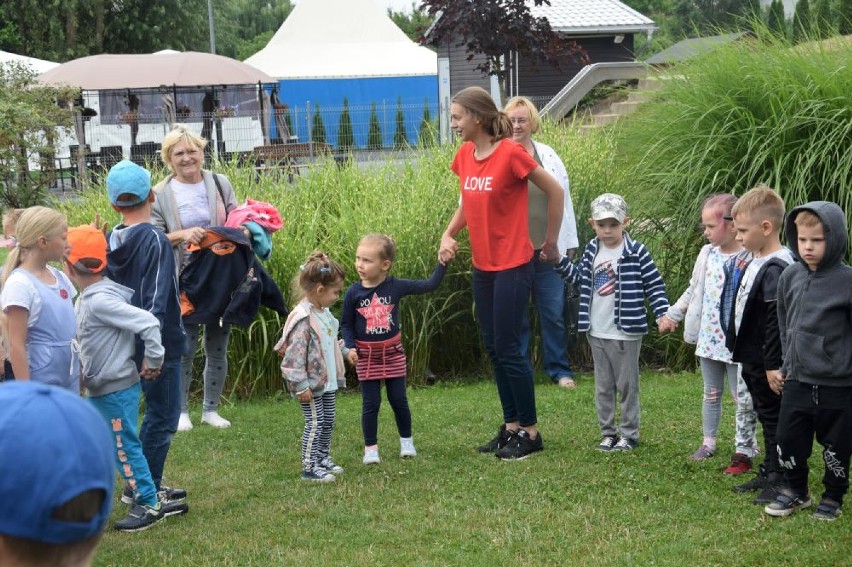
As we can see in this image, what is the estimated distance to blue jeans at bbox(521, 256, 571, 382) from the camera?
26.8ft

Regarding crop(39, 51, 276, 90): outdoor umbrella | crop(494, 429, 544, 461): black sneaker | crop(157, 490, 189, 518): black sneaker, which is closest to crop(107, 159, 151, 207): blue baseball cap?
crop(157, 490, 189, 518): black sneaker

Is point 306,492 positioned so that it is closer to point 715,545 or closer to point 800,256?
point 715,545

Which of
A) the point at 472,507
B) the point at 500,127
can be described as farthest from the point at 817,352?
the point at 500,127

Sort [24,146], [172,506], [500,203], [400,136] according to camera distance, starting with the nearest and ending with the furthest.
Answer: [172,506]
[500,203]
[400,136]
[24,146]

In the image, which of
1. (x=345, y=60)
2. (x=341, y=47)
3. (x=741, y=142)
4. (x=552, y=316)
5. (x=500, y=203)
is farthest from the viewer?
(x=341, y=47)

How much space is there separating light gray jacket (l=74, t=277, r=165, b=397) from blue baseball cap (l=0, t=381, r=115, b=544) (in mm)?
3346

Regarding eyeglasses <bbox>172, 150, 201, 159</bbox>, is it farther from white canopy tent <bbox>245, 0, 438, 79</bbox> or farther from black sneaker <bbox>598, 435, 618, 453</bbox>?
white canopy tent <bbox>245, 0, 438, 79</bbox>

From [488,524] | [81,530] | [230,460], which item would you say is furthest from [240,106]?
[81,530]

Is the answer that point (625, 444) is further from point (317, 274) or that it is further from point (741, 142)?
point (741, 142)

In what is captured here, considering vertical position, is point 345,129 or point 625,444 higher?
point 345,129

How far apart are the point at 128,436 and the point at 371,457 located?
5.41ft

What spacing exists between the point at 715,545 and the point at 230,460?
3077mm

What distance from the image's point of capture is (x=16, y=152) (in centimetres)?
1522

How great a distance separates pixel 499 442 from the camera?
20.7 ft
